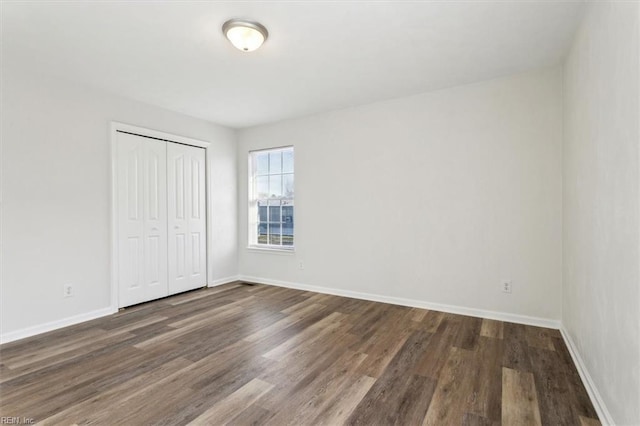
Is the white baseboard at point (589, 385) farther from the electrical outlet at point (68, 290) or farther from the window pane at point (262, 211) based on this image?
the electrical outlet at point (68, 290)

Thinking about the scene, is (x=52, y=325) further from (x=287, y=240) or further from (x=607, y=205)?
(x=607, y=205)

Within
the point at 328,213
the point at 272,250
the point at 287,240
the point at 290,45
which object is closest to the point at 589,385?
the point at 328,213

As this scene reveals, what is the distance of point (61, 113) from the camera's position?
10.6 ft

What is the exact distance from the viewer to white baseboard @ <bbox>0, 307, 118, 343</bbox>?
9.40 feet

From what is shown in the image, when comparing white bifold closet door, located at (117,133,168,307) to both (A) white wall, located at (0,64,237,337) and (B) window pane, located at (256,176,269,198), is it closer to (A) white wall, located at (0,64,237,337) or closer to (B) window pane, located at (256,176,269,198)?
(A) white wall, located at (0,64,237,337)

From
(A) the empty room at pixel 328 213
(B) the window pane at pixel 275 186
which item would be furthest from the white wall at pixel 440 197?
(B) the window pane at pixel 275 186

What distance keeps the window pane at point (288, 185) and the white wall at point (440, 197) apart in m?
0.22

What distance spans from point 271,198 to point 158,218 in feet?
5.62

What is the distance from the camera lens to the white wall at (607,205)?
1.36 meters

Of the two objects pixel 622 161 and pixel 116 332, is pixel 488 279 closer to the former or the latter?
pixel 622 161

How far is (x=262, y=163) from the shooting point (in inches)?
207

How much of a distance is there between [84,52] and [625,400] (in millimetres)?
4360

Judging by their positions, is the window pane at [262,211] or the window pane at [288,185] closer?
the window pane at [288,185]

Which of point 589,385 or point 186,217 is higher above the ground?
point 186,217
